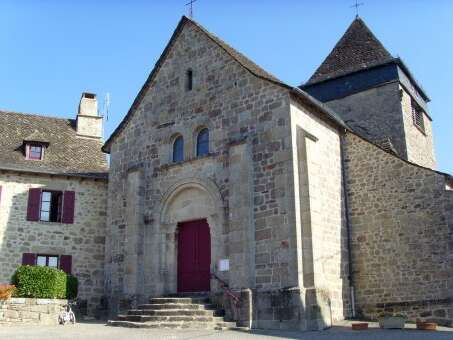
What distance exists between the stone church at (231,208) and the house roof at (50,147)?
102mm

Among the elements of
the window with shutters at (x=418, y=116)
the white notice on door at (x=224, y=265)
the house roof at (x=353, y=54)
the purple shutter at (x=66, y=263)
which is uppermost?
the house roof at (x=353, y=54)

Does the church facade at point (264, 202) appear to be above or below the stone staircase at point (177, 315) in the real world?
above

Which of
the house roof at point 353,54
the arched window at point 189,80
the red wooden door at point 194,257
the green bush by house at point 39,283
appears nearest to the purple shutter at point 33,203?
the green bush by house at point 39,283

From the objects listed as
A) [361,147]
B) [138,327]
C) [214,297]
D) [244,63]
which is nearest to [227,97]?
[244,63]

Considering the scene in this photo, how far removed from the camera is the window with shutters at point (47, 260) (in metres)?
18.7

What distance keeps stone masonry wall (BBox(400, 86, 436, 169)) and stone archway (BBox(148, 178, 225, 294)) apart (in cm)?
1054

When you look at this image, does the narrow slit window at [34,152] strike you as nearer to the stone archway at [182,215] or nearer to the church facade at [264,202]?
the church facade at [264,202]

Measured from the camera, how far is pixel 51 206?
63.8ft

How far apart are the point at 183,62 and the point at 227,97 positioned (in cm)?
268

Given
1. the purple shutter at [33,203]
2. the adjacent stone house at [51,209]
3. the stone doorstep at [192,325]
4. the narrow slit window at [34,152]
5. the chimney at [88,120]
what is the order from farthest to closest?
the chimney at [88,120] < the narrow slit window at [34,152] < the purple shutter at [33,203] < the adjacent stone house at [51,209] < the stone doorstep at [192,325]

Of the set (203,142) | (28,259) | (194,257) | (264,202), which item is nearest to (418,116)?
(203,142)

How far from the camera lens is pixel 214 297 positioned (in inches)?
583

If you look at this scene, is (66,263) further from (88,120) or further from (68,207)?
(88,120)

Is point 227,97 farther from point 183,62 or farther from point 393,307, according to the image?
point 393,307
